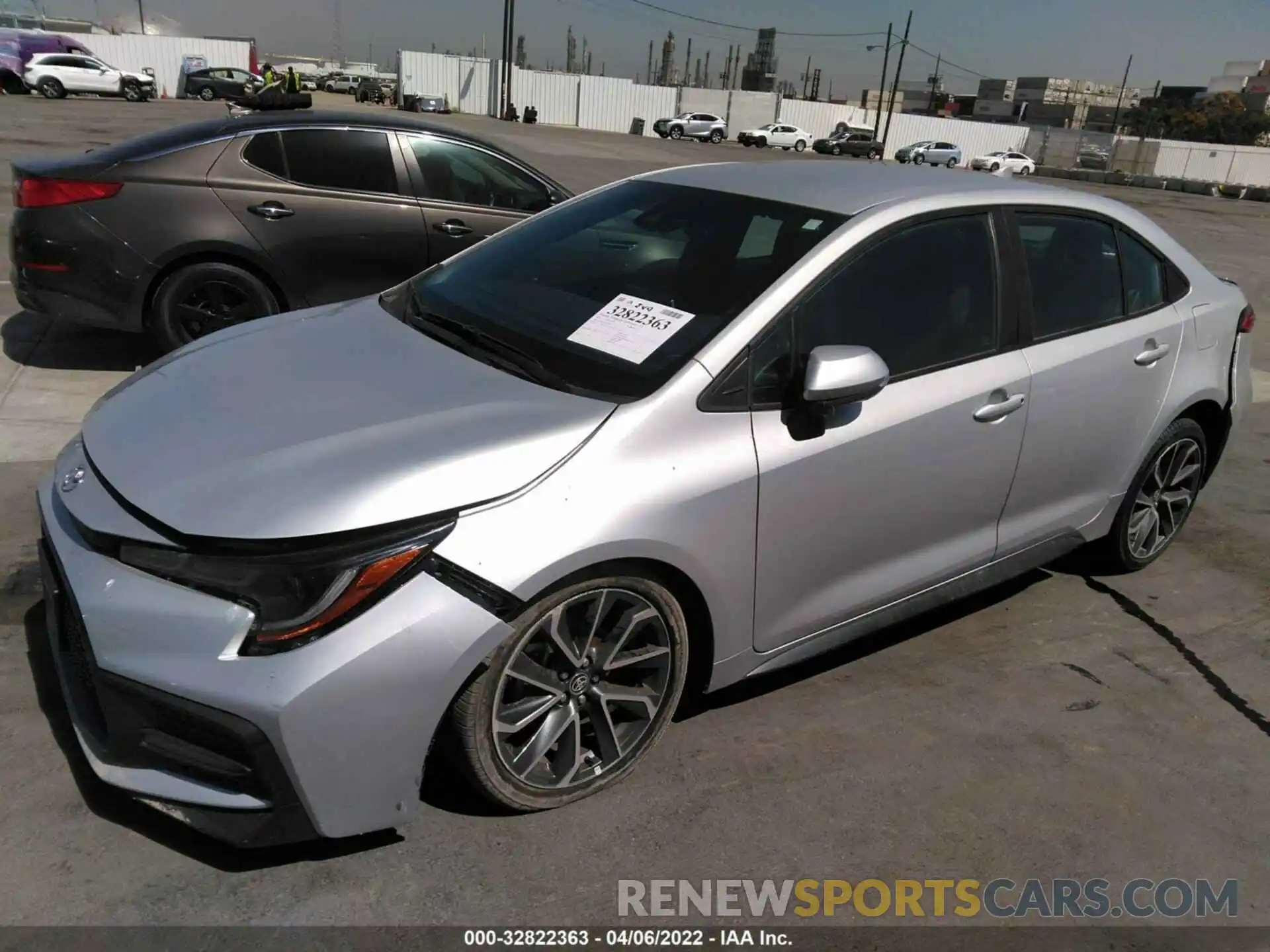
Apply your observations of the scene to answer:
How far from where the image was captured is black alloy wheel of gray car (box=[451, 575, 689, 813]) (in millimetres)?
2318

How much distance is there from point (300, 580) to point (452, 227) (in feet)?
14.2

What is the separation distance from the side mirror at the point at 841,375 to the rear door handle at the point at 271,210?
4056 mm

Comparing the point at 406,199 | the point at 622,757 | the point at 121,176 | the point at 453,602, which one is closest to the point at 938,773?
the point at 622,757

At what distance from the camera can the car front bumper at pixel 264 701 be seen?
2.03 meters

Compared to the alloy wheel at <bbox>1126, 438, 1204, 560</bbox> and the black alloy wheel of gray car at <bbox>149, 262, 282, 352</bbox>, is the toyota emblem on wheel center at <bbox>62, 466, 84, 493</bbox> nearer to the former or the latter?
the black alloy wheel of gray car at <bbox>149, 262, 282, 352</bbox>

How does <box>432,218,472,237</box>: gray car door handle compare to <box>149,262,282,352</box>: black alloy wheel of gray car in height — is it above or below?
above

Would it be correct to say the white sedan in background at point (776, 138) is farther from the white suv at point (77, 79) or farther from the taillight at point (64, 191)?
the taillight at point (64, 191)

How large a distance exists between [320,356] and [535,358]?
2.20 feet

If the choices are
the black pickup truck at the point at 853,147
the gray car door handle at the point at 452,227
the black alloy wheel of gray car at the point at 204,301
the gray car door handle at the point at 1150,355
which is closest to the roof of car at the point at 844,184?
the gray car door handle at the point at 1150,355

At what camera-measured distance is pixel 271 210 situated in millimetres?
5594

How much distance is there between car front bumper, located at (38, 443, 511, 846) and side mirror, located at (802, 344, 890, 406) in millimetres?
1052

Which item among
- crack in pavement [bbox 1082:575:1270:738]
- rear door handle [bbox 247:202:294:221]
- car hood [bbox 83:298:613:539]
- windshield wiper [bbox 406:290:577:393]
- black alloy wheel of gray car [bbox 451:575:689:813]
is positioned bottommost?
crack in pavement [bbox 1082:575:1270:738]

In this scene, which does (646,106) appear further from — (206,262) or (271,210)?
(206,262)

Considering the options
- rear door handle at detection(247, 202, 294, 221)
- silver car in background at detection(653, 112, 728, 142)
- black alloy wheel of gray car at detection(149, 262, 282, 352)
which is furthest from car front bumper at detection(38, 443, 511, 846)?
silver car in background at detection(653, 112, 728, 142)
